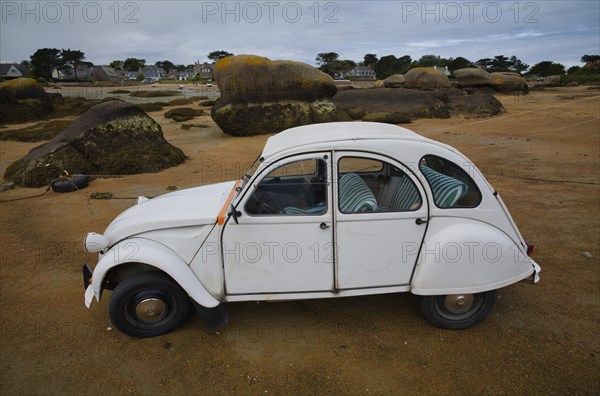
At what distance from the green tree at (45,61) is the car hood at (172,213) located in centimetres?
7451

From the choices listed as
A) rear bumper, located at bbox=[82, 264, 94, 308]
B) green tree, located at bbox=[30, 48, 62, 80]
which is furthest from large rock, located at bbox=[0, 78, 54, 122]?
Result: green tree, located at bbox=[30, 48, 62, 80]

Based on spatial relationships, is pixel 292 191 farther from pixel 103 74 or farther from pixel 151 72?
pixel 151 72

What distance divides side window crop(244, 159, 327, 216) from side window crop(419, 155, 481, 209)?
2.99ft

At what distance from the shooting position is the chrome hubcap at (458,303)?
3.71m

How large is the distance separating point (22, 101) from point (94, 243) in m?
25.9

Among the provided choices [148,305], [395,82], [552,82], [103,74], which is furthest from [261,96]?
[103,74]

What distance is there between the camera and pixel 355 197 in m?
3.56

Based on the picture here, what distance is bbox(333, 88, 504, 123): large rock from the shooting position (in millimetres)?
20516

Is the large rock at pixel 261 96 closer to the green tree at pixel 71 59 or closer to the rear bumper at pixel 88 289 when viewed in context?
the rear bumper at pixel 88 289

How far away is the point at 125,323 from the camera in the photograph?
12.1 ft

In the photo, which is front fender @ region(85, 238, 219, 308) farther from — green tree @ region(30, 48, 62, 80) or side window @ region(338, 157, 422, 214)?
green tree @ region(30, 48, 62, 80)

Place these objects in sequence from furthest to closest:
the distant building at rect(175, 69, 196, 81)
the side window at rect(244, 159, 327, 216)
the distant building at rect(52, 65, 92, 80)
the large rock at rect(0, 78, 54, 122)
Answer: the distant building at rect(175, 69, 196, 81), the distant building at rect(52, 65, 92, 80), the large rock at rect(0, 78, 54, 122), the side window at rect(244, 159, 327, 216)

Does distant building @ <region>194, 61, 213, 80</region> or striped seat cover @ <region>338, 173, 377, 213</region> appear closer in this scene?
striped seat cover @ <region>338, 173, 377, 213</region>

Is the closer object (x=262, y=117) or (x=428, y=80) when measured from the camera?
(x=262, y=117)
